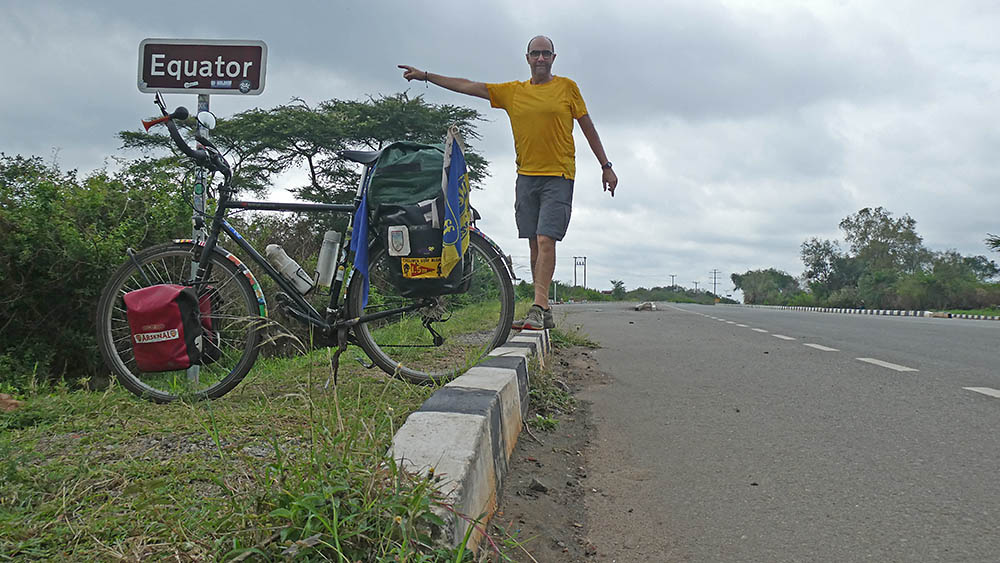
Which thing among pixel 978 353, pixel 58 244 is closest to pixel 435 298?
pixel 58 244

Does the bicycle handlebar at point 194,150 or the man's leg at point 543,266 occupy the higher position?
the bicycle handlebar at point 194,150

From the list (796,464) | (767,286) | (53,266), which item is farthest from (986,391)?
(767,286)

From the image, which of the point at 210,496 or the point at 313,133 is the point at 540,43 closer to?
the point at 210,496

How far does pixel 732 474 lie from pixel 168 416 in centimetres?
223

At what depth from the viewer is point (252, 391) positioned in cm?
391

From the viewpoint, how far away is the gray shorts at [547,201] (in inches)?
222

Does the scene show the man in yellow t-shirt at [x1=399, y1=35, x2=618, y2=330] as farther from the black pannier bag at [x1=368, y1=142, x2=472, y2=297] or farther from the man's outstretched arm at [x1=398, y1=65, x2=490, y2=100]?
the black pannier bag at [x1=368, y1=142, x2=472, y2=297]

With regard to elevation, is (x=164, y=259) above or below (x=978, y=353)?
above

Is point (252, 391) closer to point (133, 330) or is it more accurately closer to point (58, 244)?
point (133, 330)

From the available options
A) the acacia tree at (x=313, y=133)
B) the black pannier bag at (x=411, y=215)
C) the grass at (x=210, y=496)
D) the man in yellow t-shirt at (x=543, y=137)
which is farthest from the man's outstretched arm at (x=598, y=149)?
the acacia tree at (x=313, y=133)

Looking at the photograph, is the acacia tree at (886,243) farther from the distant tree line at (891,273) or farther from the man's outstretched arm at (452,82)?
the man's outstretched arm at (452,82)

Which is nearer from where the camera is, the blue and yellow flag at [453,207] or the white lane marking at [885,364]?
the blue and yellow flag at [453,207]

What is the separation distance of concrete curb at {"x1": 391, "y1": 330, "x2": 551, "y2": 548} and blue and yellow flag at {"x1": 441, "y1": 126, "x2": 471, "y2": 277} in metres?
0.69

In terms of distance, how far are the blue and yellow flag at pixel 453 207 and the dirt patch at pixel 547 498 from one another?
0.88 metres
